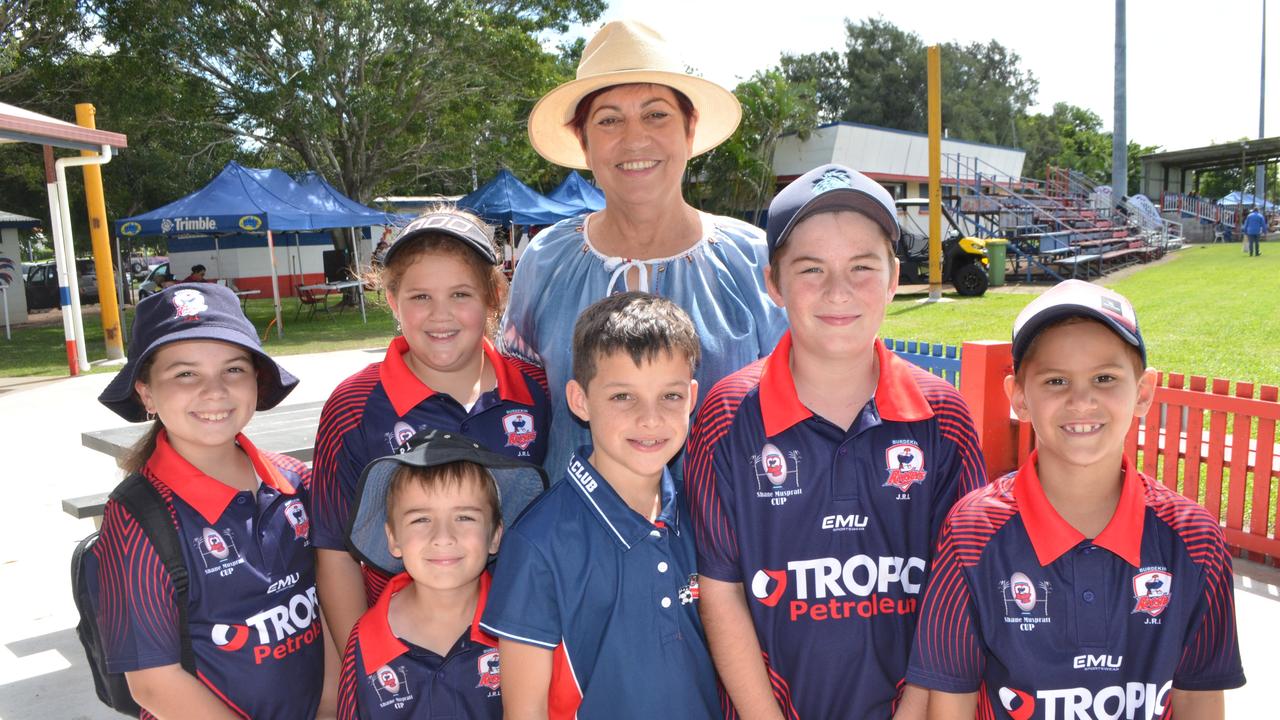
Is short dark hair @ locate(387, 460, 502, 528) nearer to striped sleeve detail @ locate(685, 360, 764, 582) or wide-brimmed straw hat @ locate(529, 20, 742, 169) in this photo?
striped sleeve detail @ locate(685, 360, 764, 582)

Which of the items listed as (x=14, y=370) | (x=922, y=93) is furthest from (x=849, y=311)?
(x=922, y=93)

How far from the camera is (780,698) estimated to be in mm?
2096

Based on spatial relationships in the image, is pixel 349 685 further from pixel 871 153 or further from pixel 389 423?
pixel 871 153

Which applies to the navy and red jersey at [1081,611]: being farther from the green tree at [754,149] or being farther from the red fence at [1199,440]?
the green tree at [754,149]

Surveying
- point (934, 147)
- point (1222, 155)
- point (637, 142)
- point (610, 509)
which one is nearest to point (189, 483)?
point (610, 509)

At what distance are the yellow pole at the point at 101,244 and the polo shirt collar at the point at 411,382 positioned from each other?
41.2 feet

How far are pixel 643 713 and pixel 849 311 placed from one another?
40.4 inches

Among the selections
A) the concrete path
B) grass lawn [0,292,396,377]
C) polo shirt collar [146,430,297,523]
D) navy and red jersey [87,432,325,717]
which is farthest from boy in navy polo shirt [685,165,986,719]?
grass lawn [0,292,396,377]

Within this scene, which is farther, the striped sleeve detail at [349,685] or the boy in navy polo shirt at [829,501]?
the striped sleeve detail at [349,685]

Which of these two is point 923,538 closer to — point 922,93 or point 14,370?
point 14,370

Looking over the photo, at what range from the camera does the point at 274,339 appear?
1667 cm

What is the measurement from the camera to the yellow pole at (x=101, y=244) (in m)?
13.2

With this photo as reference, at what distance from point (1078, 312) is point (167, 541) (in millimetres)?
2196

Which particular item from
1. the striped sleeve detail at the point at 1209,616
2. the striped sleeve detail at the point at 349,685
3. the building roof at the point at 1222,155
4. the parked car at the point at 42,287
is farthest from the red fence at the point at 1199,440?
the building roof at the point at 1222,155
